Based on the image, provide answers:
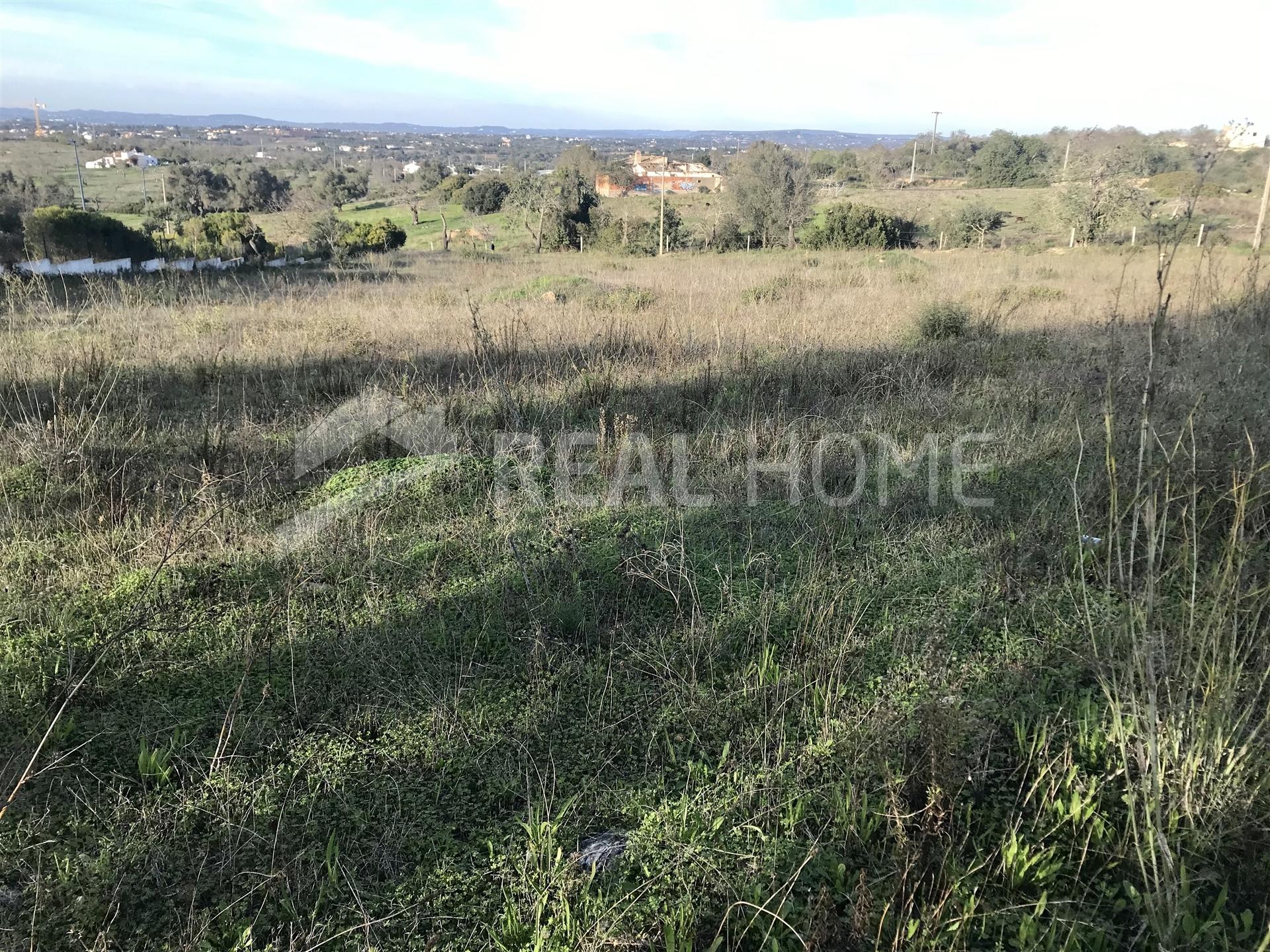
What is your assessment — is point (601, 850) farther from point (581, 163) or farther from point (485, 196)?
point (485, 196)

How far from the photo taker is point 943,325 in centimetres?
802

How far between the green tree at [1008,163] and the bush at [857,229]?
21.4 metres

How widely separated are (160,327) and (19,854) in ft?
24.8

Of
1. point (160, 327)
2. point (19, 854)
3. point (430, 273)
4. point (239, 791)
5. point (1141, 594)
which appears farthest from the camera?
point (430, 273)

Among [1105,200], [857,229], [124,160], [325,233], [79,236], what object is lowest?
[79,236]

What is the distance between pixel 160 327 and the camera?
25.9 feet

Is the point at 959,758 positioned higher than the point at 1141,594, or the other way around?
the point at 1141,594

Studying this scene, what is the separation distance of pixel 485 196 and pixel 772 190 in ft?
59.5

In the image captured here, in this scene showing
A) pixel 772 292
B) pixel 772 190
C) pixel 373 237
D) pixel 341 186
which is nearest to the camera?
pixel 772 292

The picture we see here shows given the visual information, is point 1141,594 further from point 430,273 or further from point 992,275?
point 430,273

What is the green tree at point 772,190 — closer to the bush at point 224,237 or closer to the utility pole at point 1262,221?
the utility pole at point 1262,221

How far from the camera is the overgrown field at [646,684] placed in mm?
1720

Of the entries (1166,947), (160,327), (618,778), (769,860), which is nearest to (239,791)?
(618,778)

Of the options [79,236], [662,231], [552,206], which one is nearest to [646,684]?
[79,236]
